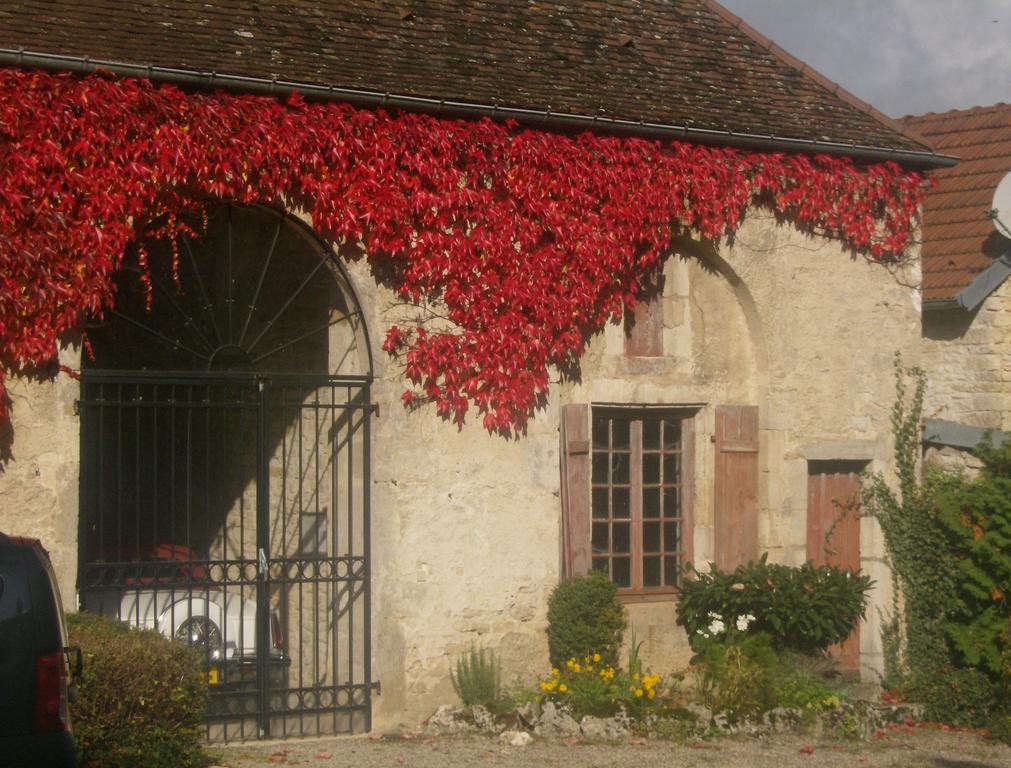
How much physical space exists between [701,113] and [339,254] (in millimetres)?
3113

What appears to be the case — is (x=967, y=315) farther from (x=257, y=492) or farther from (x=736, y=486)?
(x=257, y=492)

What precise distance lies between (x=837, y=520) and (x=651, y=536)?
163cm

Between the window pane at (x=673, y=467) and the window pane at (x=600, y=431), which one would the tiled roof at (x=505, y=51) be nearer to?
the window pane at (x=600, y=431)

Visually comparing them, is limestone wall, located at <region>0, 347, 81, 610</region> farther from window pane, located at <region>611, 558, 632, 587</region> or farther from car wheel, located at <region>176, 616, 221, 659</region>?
window pane, located at <region>611, 558, 632, 587</region>

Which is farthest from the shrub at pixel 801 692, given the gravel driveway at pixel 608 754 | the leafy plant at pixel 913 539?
the leafy plant at pixel 913 539

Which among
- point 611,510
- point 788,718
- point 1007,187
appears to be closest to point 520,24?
point 611,510

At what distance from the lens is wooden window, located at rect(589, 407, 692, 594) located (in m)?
11.1

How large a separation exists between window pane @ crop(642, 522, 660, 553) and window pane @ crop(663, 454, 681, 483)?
385 millimetres

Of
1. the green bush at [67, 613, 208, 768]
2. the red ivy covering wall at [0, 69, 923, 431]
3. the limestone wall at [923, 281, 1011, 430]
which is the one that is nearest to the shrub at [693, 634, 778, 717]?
the red ivy covering wall at [0, 69, 923, 431]

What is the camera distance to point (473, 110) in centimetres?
988

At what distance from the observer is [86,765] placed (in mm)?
7590

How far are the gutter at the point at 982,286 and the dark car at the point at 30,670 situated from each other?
921 cm

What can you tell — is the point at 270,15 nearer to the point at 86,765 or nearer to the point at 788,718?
the point at 86,765

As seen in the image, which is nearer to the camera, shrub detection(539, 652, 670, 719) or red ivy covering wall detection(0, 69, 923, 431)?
red ivy covering wall detection(0, 69, 923, 431)
